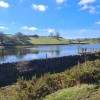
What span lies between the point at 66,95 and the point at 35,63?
27151 mm

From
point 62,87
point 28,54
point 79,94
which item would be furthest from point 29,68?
point 28,54

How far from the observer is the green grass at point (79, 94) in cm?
1215

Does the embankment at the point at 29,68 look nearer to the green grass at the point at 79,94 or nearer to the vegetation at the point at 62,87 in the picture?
the vegetation at the point at 62,87

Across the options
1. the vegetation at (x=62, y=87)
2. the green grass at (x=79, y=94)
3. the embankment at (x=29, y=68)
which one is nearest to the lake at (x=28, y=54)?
the embankment at (x=29, y=68)

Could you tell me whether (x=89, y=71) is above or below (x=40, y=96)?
above

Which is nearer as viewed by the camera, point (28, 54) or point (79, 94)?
point (79, 94)

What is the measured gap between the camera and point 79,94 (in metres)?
12.5

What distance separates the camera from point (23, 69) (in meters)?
35.9

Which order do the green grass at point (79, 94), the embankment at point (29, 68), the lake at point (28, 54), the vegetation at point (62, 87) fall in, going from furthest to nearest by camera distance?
the lake at point (28, 54)
the embankment at point (29, 68)
the vegetation at point (62, 87)
the green grass at point (79, 94)

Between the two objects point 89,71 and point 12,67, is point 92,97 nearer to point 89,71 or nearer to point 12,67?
point 89,71

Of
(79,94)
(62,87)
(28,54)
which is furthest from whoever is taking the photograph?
(28,54)

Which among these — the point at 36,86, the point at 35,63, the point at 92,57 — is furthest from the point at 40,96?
the point at 92,57

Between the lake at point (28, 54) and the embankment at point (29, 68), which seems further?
the lake at point (28, 54)

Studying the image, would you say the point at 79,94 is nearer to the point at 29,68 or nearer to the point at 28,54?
the point at 29,68
